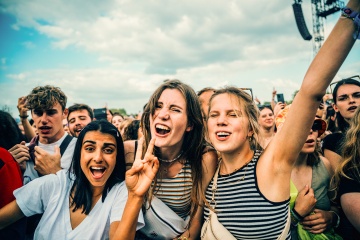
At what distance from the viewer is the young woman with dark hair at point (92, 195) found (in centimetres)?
168

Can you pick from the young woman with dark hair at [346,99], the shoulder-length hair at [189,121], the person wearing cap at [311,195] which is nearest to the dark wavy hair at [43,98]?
the shoulder-length hair at [189,121]

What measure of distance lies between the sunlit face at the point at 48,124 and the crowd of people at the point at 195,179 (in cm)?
42

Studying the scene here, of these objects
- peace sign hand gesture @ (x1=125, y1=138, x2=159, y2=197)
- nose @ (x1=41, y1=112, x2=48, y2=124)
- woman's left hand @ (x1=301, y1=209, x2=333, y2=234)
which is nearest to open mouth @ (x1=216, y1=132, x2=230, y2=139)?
peace sign hand gesture @ (x1=125, y1=138, x2=159, y2=197)

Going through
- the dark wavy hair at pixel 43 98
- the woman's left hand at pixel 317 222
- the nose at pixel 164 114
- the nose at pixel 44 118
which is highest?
the dark wavy hair at pixel 43 98

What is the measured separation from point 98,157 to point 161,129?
637mm

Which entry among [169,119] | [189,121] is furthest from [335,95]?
[169,119]

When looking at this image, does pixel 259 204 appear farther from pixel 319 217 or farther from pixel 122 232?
pixel 122 232

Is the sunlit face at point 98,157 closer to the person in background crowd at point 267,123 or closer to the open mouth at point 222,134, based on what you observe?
the open mouth at point 222,134

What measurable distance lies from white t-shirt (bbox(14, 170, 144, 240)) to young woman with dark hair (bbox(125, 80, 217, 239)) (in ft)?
0.96

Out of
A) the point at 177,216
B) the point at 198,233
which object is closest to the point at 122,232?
the point at 177,216

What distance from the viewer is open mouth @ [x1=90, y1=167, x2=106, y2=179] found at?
202 cm

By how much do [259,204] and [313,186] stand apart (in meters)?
0.96

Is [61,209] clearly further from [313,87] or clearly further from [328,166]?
[328,166]

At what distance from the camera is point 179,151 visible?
7.88 feet
